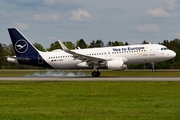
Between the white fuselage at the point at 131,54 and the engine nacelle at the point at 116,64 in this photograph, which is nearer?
the engine nacelle at the point at 116,64

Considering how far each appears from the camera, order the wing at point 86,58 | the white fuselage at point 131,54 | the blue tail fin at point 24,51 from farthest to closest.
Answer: the blue tail fin at point 24,51 → the white fuselage at point 131,54 → the wing at point 86,58

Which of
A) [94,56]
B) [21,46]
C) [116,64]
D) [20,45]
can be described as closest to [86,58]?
[94,56]

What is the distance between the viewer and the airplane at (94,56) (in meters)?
46.6

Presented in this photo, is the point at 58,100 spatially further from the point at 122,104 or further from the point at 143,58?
the point at 143,58

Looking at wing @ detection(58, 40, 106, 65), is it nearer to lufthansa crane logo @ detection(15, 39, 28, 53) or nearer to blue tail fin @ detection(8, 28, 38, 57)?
blue tail fin @ detection(8, 28, 38, 57)

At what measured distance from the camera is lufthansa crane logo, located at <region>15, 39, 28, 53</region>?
51.4 metres

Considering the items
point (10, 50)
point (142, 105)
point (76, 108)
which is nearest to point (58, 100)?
point (76, 108)

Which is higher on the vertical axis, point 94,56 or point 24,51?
point 24,51

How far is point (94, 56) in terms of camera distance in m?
48.5

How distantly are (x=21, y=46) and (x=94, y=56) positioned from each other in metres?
10.6

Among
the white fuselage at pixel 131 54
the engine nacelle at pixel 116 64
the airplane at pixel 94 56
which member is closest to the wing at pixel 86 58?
the airplane at pixel 94 56

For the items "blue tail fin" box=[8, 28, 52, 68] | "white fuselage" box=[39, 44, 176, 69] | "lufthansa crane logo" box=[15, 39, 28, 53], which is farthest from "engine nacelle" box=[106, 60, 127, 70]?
"lufthansa crane logo" box=[15, 39, 28, 53]

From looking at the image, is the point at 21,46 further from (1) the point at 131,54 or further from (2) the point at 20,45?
(1) the point at 131,54

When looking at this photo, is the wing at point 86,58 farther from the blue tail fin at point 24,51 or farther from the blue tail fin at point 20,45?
the blue tail fin at point 20,45
